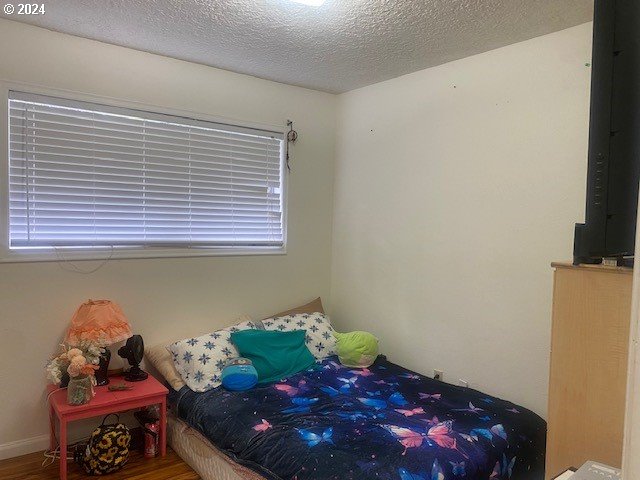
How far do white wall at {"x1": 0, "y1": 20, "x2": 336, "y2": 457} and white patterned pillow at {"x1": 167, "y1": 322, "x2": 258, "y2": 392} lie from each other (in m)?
0.29

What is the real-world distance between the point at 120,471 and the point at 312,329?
1.49m

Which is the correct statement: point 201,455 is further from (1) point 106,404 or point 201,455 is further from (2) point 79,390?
(2) point 79,390

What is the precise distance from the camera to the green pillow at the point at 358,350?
3174 mm

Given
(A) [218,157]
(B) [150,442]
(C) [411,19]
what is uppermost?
(C) [411,19]

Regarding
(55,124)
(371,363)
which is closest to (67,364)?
(55,124)

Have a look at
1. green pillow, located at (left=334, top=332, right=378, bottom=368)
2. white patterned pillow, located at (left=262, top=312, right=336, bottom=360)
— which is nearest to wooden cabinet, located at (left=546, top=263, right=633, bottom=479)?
green pillow, located at (left=334, top=332, right=378, bottom=368)

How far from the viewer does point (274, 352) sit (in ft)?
10.0

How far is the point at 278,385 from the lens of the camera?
2.84 m

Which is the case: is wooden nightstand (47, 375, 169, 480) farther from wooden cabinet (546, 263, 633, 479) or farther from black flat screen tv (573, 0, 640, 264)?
black flat screen tv (573, 0, 640, 264)

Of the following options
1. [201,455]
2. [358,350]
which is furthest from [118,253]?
[358,350]

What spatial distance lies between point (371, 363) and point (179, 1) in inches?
98.5

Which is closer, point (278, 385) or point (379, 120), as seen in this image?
point (278, 385)

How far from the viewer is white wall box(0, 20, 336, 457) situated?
261 cm

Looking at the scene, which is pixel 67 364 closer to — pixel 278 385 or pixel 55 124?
pixel 278 385
